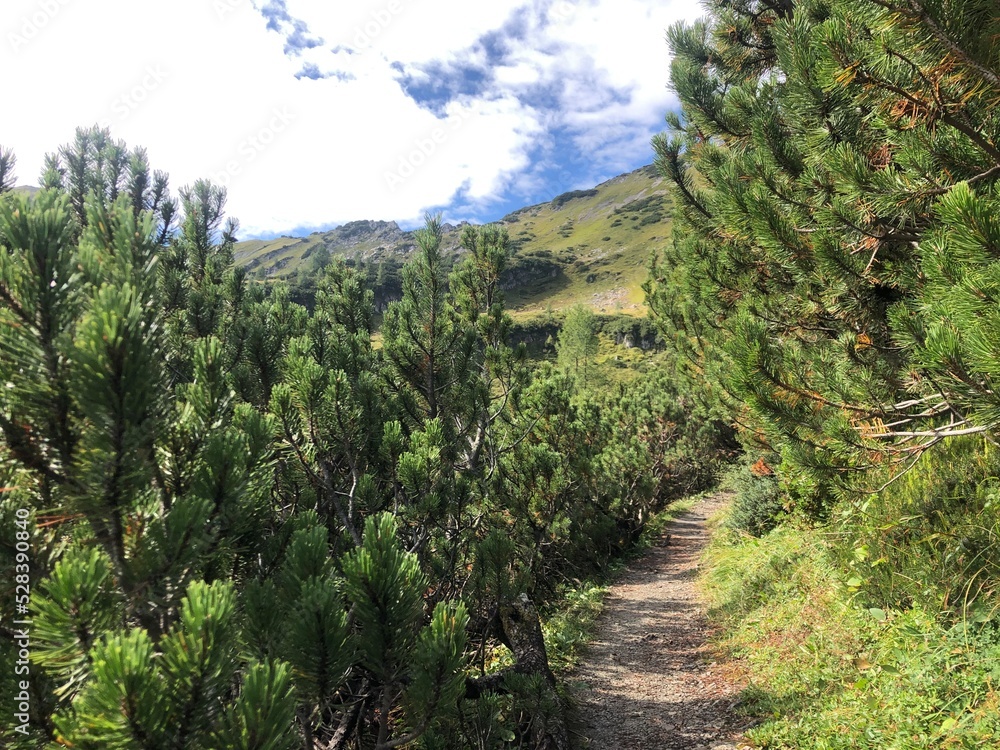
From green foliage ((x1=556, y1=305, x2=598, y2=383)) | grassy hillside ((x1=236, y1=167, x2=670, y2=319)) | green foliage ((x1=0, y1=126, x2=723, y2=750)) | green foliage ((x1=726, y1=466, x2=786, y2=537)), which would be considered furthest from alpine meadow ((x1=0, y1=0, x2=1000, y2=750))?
grassy hillside ((x1=236, y1=167, x2=670, y2=319))

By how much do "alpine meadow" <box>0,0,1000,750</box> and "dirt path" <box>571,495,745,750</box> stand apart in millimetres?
73

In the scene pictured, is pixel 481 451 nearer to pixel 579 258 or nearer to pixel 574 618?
pixel 574 618

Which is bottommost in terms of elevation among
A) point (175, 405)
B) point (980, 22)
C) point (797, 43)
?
point (175, 405)

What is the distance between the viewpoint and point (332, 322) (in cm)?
475

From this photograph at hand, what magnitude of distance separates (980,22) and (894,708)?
4237 millimetres

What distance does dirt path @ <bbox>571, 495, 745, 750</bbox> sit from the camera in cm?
473

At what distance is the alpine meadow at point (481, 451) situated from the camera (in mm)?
1116

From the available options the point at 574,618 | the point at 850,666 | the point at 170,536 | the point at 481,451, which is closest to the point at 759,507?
the point at 574,618

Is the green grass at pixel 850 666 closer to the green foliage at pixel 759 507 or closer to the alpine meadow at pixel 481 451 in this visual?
the alpine meadow at pixel 481 451

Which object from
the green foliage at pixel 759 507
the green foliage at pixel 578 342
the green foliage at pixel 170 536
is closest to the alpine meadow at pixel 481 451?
the green foliage at pixel 170 536

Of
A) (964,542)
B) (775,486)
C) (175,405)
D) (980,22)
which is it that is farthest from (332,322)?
(775,486)

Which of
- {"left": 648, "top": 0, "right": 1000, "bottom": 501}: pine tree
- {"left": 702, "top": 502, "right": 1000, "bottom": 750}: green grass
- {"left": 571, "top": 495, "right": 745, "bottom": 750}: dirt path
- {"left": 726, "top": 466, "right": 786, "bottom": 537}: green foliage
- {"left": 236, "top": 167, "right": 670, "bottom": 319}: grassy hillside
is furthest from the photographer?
{"left": 236, "top": 167, "right": 670, "bottom": 319}: grassy hillside

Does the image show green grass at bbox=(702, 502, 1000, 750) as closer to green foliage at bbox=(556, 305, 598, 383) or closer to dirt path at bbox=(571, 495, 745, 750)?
dirt path at bbox=(571, 495, 745, 750)

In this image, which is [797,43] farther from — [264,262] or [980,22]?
[264,262]
